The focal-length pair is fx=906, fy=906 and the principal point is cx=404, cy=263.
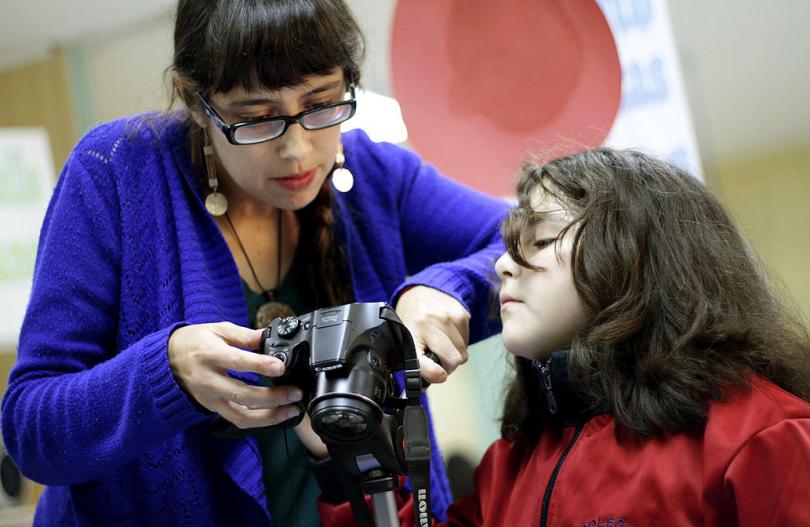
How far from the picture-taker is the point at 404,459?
2.90 feet

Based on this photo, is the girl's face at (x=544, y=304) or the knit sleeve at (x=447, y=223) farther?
the knit sleeve at (x=447, y=223)

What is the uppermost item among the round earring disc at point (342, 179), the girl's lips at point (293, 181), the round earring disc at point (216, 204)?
the girl's lips at point (293, 181)

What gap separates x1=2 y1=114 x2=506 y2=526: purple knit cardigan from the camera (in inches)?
38.5

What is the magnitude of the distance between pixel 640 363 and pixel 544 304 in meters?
0.13

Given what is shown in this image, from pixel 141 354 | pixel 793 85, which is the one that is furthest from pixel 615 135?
pixel 141 354

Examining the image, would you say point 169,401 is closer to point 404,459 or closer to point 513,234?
point 404,459

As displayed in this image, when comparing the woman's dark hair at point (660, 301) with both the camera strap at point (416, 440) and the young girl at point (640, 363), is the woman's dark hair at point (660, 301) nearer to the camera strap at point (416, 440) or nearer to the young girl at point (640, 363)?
the young girl at point (640, 363)

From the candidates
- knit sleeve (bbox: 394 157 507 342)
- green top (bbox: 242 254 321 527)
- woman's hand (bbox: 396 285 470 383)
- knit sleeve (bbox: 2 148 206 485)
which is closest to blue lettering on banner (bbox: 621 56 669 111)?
knit sleeve (bbox: 394 157 507 342)

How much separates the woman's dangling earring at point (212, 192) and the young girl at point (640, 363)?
0.37 metres

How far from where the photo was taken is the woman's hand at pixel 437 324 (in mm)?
1018

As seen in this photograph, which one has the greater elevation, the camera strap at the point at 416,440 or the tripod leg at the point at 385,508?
the camera strap at the point at 416,440

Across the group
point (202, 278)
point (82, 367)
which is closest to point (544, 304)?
point (202, 278)

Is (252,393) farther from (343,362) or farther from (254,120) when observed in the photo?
(254,120)

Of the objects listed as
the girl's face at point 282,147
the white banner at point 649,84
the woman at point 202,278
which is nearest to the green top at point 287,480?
the woman at point 202,278
